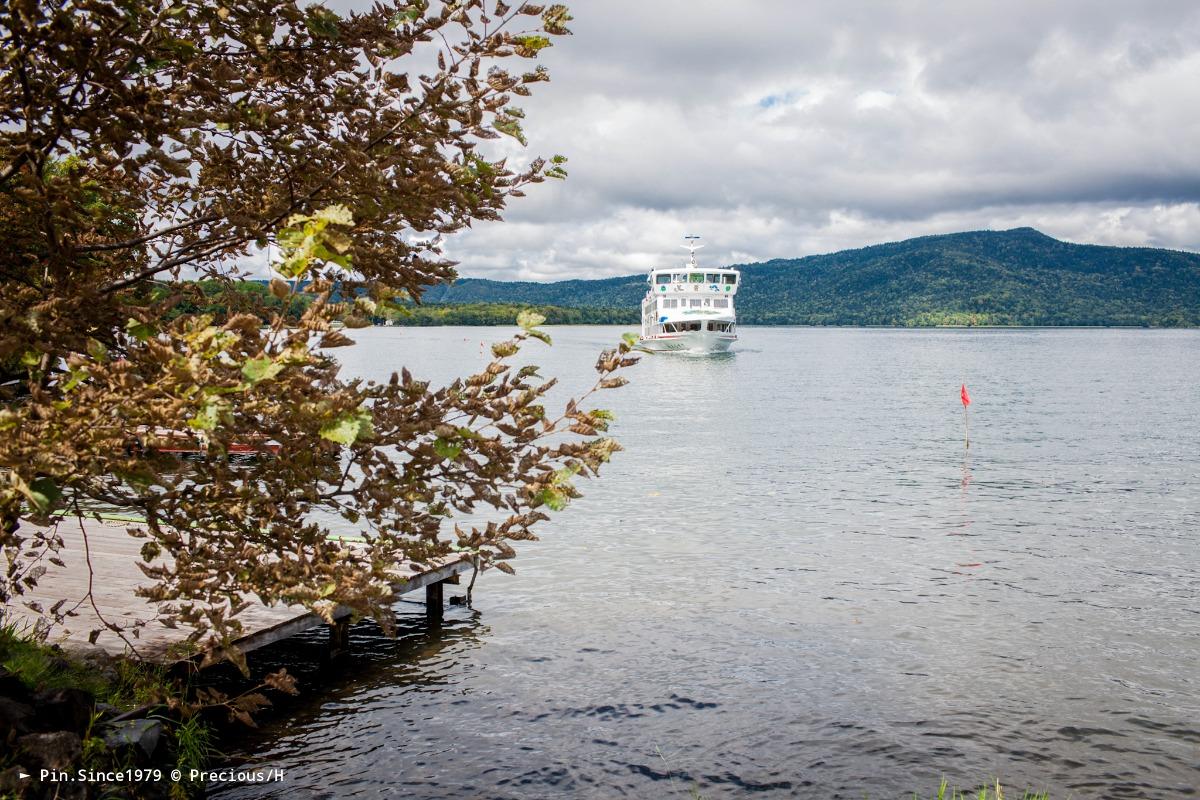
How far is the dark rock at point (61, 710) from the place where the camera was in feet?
21.9

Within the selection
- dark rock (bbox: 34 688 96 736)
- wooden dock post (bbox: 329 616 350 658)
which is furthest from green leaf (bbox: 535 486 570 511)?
wooden dock post (bbox: 329 616 350 658)

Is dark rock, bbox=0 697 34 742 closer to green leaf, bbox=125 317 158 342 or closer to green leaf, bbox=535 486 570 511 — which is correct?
green leaf, bbox=125 317 158 342

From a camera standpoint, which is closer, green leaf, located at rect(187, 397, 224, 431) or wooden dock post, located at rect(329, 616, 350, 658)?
green leaf, located at rect(187, 397, 224, 431)

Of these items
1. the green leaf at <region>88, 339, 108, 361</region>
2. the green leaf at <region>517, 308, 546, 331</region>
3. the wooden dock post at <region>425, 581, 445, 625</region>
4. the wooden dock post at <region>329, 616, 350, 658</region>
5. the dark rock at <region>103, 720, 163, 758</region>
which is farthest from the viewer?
the wooden dock post at <region>425, 581, 445, 625</region>

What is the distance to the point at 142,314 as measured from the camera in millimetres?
4402

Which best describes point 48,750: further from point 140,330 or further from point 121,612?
point 140,330

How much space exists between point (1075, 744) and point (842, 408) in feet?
150

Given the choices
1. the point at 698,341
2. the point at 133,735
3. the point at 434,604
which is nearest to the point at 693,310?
the point at 698,341

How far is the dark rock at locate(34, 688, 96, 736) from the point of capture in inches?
263

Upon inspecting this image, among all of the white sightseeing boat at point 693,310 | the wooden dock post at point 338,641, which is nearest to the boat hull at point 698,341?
the white sightseeing boat at point 693,310

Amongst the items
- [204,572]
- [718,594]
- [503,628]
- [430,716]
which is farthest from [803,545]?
[204,572]

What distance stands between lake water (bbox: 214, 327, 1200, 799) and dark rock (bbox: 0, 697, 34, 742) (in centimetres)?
242

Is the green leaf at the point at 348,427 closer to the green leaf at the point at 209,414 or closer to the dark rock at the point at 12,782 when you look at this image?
the green leaf at the point at 209,414

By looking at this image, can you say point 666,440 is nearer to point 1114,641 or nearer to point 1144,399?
point 1114,641
